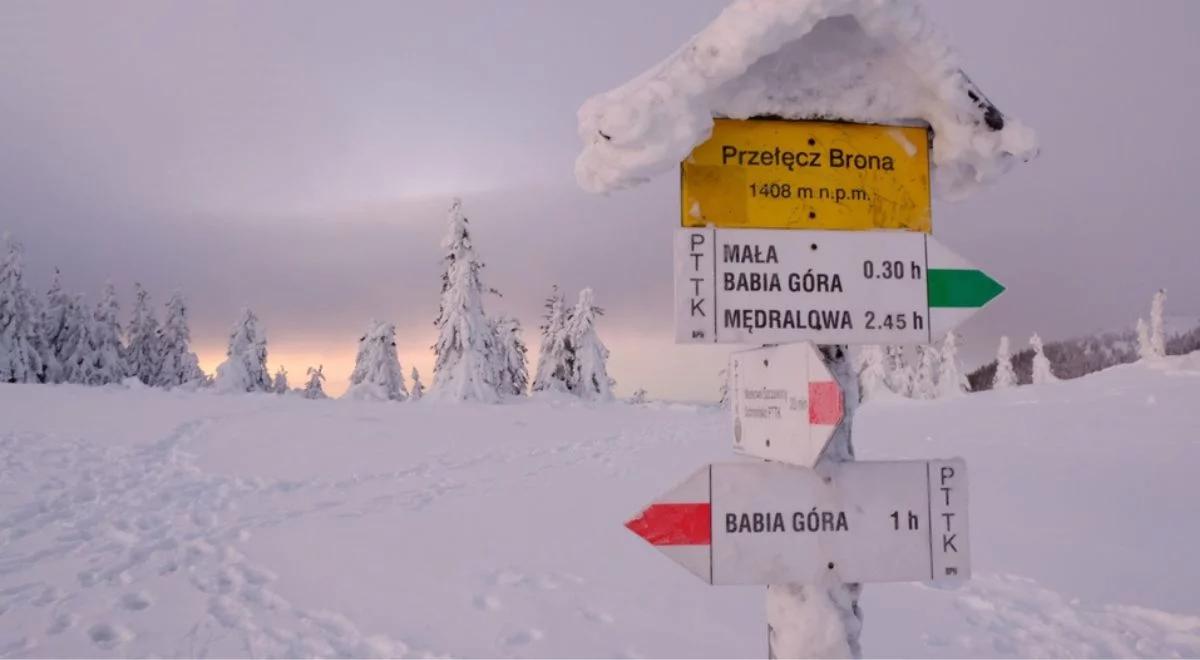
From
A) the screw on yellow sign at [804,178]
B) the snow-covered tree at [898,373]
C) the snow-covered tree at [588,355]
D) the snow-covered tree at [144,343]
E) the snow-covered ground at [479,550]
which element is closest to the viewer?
the screw on yellow sign at [804,178]

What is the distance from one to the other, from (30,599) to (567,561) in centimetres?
492

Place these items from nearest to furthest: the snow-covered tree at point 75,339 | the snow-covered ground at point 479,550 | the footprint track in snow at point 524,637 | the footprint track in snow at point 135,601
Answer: the footprint track in snow at point 524,637
the snow-covered ground at point 479,550
the footprint track in snow at point 135,601
the snow-covered tree at point 75,339

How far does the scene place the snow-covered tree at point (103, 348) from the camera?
49281 millimetres

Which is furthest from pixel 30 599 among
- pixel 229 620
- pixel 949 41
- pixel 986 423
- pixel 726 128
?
pixel 986 423

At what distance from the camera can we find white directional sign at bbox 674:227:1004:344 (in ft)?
8.64

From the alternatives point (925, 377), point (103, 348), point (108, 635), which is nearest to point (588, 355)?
Answer: point (925, 377)

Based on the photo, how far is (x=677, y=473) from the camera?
497 inches

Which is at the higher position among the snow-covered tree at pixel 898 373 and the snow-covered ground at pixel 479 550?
the snow-covered tree at pixel 898 373

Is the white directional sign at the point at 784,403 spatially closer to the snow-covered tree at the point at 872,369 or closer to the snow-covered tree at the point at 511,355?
the snow-covered tree at the point at 511,355

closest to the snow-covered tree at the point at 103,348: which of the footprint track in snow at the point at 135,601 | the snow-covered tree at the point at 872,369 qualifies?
the footprint track in snow at the point at 135,601

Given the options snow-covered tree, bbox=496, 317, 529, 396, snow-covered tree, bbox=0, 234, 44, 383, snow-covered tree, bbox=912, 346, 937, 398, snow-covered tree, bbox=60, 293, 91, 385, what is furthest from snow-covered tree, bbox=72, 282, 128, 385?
snow-covered tree, bbox=912, 346, 937, 398

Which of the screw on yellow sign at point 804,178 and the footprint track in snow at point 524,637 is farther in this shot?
the footprint track in snow at point 524,637

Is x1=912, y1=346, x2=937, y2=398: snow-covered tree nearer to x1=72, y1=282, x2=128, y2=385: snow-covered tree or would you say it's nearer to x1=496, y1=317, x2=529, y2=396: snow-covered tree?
x1=496, y1=317, x2=529, y2=396: snow-covered tree

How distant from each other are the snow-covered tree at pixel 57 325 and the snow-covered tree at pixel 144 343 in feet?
15.1
